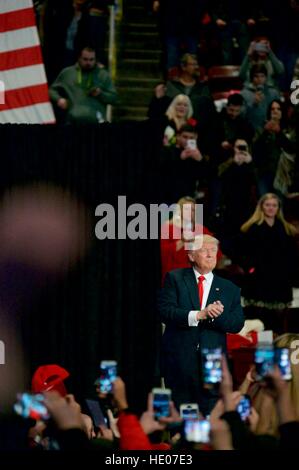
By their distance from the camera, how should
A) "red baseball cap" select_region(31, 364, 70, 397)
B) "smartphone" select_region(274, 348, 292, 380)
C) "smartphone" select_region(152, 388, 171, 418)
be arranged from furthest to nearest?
1. "red baseball cap" select_region(31, 364, 70, 397)
2. "smartphone" select_region(152, 388, 171, 418)
3. "smartphone" select_region(274, 348, 292, 380)

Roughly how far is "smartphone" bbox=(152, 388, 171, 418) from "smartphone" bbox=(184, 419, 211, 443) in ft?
1.04

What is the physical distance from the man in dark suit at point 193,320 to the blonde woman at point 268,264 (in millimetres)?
2784

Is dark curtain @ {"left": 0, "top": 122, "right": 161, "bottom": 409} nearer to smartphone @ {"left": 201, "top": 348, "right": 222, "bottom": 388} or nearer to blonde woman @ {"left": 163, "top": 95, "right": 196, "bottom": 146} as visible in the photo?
blonde woman @ {"left": 163, "top": 95, "right": 196, "bottom": 146}

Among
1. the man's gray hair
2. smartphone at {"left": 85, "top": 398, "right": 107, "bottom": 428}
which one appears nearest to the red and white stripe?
the man's gray hair

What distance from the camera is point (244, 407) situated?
6516mm

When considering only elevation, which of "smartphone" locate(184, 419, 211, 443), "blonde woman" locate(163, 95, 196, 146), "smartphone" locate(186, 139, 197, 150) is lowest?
"smartphone" locate(184, 419, 211, 443)

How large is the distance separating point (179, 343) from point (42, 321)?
7.12ft

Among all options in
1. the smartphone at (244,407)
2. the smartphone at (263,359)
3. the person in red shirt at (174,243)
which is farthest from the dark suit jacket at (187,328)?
the smartphone at (263,359)

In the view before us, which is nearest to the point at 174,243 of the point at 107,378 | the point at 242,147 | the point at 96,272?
the point at 96,272

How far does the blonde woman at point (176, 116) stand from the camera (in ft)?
42.5

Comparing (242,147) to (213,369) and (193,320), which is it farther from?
(213,369)

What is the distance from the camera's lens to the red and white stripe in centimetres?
1184

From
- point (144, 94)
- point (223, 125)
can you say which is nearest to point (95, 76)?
point (223, 125)

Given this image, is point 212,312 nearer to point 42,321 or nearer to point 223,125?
point 42,321
